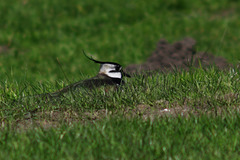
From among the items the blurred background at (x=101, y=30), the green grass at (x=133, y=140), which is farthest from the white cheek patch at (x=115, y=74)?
the blurred background at (x=101, y=30)

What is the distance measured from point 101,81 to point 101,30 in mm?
9359

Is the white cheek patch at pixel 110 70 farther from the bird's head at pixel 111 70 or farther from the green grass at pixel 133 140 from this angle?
the green grass at pixel 133 140

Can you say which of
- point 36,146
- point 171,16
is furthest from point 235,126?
point 171,16

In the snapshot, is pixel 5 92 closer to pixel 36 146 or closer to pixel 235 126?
pixel 36 146

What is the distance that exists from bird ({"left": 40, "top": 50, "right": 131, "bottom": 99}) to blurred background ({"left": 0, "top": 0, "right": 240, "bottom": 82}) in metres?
5.49

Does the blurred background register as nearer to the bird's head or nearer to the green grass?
the bird's head

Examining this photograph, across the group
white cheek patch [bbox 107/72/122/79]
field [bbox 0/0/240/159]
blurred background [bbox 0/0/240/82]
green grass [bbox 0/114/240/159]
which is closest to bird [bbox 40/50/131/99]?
white cheek patch [bbox 107/72/122/79]

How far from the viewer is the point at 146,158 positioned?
3.74m

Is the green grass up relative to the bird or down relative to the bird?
down

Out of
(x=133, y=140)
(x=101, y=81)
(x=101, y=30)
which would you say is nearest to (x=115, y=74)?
(x=101, y=81)

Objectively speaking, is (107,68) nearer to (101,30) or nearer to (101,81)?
(101,81)

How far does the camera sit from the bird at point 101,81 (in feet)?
18.4

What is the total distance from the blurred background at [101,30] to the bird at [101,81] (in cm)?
549

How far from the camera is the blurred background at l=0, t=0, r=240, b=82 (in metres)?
13.1
